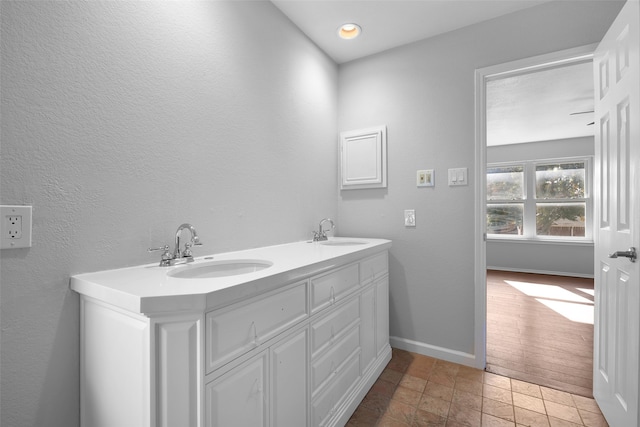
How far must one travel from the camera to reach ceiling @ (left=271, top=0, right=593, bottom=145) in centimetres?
188

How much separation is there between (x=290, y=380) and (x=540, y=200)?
5.69 meters

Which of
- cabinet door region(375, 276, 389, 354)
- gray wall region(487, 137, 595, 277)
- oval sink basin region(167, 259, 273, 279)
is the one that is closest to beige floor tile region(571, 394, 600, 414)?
cabinet door region(375, 276, 389, 354)

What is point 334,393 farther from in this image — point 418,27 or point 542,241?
point 542,241

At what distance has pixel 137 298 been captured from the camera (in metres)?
0.75

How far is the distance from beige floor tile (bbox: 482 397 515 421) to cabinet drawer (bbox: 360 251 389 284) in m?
0.90

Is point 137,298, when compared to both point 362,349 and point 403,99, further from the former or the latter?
point 403,99

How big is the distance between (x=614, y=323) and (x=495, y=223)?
15.2ft

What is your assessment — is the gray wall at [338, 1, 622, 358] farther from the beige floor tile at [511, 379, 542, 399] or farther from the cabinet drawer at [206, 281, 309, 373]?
the cabinet drawer at [206, 281, 309, 373]

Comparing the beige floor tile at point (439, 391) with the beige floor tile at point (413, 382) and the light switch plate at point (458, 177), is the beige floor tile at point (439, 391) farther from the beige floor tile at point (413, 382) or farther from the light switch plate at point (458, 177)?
the light switch plate at point (458, 177)

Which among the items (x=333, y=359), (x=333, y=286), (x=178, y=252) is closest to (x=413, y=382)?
(x=333, y=359)

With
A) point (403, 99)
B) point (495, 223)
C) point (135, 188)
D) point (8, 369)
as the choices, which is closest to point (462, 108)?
point (403, 99)

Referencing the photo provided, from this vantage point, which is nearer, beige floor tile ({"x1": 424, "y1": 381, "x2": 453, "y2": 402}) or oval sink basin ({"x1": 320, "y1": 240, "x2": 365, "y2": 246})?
beige floor tile ({"x1": 424, "y1": 381, "x2": 453, "y2": 402})

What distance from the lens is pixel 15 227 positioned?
87cm

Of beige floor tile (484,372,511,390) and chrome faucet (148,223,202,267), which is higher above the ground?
chrome faucet (148,223,202,267)
